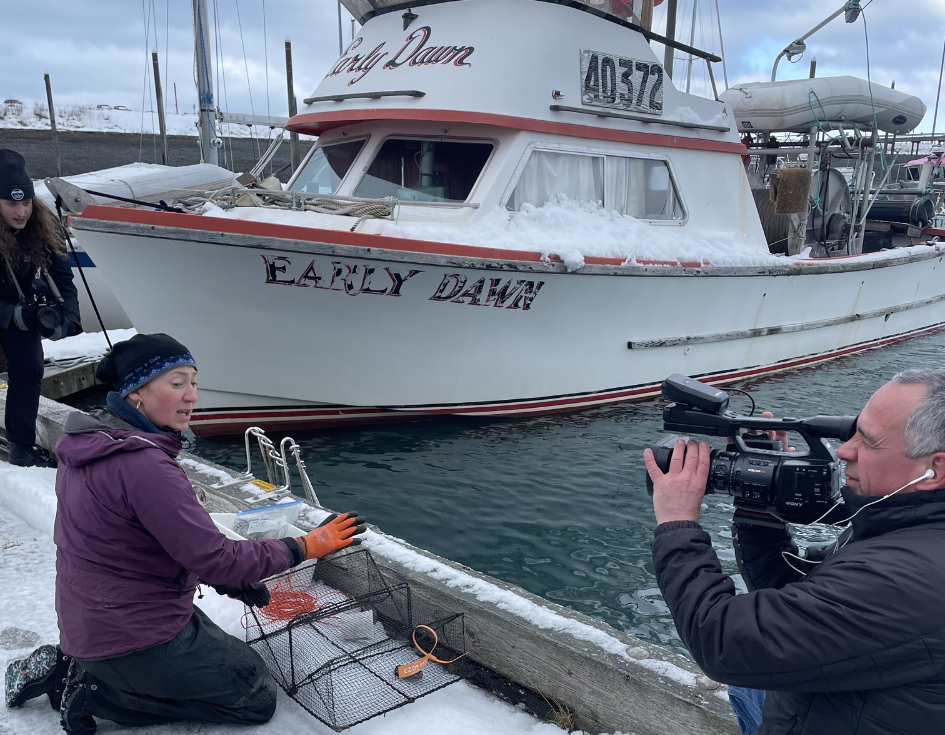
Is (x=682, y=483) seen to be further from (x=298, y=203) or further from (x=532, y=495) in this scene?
(x=298, y=203)

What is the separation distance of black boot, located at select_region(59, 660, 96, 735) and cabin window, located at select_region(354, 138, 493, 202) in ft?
17.3

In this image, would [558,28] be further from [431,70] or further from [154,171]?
[154,171]

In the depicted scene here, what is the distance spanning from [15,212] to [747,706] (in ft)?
14.2

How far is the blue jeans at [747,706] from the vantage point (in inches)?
71.9

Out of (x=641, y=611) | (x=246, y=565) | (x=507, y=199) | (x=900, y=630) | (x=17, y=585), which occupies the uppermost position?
(x=507, y=199)

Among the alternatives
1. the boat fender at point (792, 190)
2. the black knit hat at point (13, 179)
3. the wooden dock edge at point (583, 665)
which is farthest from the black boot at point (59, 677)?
the boat fender at point (792, 190)

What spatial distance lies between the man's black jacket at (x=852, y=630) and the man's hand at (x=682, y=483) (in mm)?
149

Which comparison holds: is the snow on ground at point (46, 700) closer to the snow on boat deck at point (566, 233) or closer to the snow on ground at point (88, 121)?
the snow on boat deck at point (566, 233)

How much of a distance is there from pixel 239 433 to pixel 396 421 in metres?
1.42

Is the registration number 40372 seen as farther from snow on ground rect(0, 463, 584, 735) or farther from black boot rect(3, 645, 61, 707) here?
black boot rect(3, 645, 61, 707)

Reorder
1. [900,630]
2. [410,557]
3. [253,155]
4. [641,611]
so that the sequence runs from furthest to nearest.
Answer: [253,155] → [641,611] → [410,557] → [900,630]

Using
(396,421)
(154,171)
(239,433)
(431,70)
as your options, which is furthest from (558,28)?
(154,171)

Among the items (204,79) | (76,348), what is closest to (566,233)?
(76,348)

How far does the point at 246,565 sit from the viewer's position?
2141 millimetres
